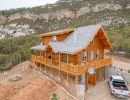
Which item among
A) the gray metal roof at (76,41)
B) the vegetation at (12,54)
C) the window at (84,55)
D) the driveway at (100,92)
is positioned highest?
the gray metal roof at (76,41)

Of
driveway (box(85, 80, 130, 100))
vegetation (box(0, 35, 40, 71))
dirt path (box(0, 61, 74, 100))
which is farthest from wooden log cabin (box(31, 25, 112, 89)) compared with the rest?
vegetation (box(0, 35, 40, 71))

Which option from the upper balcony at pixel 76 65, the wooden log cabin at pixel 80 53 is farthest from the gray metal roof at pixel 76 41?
the upper balcony at pixel 76 65

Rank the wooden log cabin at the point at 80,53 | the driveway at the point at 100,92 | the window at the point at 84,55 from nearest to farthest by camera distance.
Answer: the driveway at the point at 100,92 → the wooden log cabin at the point at 80,53 → the window at the point at 84,55

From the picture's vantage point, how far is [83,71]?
25031 mm

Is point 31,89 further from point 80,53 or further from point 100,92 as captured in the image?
point 100,92

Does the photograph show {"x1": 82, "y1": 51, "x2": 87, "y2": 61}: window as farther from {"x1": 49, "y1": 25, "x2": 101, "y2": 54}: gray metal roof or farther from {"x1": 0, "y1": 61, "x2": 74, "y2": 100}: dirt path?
{"x1": 0, "y1": 61, "x2": 74, "y2": 100}: dirt path

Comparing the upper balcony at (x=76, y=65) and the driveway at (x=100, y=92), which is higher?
the upper balcony at (x=76, y=65)

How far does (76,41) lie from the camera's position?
2795cm

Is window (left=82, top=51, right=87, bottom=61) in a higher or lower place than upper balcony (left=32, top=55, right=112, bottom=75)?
higher

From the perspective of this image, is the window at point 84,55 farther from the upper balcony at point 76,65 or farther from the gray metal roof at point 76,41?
the gray metal roof at point 76,41

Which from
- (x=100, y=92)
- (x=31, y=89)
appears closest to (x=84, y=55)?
(x=100, y=92)

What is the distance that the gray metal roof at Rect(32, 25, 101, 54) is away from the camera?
25.6 metres

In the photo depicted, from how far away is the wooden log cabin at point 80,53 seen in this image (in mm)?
25375

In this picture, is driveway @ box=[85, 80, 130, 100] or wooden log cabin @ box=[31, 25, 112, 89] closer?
driveway @ box=[85, 80, 130, 100]
